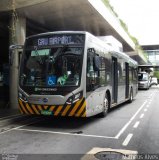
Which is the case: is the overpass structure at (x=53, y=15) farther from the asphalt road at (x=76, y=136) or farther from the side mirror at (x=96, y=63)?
the asphalt road at (x=76, y=136)

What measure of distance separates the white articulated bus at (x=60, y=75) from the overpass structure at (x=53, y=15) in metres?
2.83

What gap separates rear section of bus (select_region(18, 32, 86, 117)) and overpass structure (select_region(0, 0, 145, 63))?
9.07 ft

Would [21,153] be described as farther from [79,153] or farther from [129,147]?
[129,147]

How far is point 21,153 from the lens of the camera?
264 inches

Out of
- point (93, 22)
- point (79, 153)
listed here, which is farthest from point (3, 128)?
point (93, 22)

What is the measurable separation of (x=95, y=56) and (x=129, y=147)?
393 cm

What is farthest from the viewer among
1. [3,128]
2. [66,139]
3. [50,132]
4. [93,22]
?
[93,22]

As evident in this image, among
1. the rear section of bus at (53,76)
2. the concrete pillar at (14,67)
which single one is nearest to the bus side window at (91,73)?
the rear section of bus at (53,76)

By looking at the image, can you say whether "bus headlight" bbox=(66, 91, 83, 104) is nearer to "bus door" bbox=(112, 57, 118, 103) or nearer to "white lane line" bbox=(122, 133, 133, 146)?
"white lane line" bbox=(122, 133, 133, 146)

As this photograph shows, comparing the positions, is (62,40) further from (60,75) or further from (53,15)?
Answer: (53,15)

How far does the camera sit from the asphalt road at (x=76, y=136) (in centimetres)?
688

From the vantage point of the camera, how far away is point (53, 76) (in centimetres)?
982

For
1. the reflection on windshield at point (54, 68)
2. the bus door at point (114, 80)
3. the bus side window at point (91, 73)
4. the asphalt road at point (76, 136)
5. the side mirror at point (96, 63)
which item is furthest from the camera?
the bus door at point (114, 80)

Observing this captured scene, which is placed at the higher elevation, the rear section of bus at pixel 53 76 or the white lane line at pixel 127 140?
the rear section of bus at pixel 53 76
